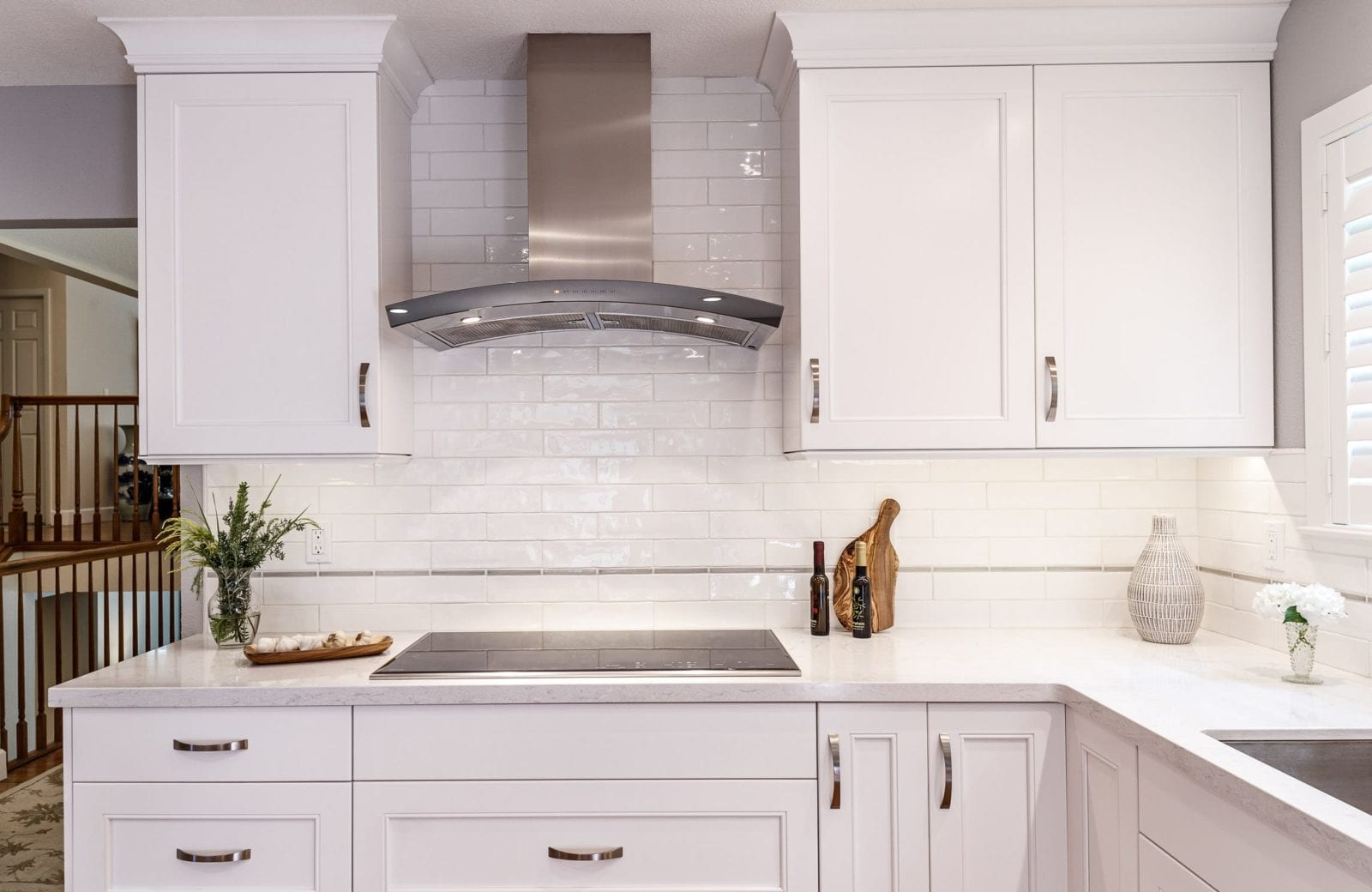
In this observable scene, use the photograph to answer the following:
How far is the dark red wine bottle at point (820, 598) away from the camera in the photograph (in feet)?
8.08

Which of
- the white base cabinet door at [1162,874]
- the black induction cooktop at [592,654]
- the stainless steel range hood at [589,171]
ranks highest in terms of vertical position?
the stainless steel range hood at [589,171]

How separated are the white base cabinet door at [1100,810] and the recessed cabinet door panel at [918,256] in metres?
0.74

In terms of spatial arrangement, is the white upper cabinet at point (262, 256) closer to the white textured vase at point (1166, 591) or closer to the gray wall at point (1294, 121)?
the white textured vase at point (1166, 591)

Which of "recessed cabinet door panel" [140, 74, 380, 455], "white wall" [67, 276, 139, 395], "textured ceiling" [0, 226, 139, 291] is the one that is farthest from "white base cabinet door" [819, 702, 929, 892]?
"white wall" [67, 276, 139, 395]

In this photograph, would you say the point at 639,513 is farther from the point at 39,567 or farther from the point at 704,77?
the point at 39,567

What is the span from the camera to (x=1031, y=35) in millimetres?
2256

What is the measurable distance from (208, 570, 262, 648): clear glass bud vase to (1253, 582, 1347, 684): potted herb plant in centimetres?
245

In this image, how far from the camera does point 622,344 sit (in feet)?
8.60

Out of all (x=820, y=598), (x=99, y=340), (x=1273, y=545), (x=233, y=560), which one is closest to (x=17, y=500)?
(x=99, y=340)

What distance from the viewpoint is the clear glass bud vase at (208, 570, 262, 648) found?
2.36 meters

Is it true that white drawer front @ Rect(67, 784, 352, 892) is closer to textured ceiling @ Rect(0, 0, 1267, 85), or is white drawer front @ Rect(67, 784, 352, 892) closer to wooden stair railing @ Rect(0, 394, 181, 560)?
textured ceiling @ Rect(0, 0, 1267, 85)

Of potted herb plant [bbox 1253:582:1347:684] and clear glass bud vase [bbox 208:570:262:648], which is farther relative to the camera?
clear glass bud vase [bbox 208:570:262:648]

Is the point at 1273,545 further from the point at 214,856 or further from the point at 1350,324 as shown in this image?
the point at 214,856

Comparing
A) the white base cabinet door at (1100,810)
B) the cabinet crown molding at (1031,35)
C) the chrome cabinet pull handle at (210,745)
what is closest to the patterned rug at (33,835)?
the chrome cabinet pull handle at (210,745)
